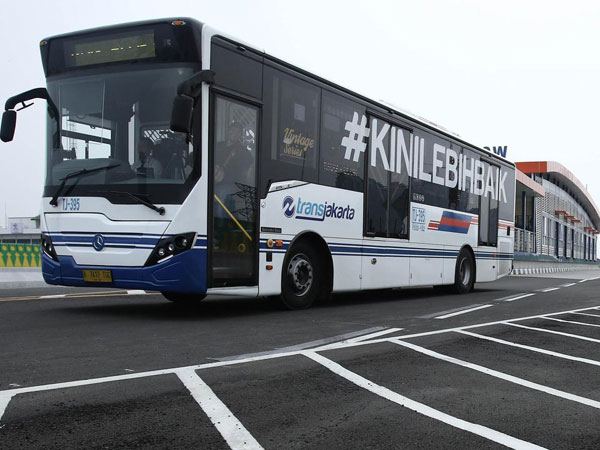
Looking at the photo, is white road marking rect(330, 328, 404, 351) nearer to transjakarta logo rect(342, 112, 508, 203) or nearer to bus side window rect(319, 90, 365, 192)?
bus side window rect(319, 90, 365, 192)

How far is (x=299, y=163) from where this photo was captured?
357 inches

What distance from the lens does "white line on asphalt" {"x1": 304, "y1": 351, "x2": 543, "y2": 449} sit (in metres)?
3.20

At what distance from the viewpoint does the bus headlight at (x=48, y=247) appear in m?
7.85

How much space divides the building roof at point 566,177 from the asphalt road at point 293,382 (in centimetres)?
6231

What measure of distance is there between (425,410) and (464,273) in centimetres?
1129

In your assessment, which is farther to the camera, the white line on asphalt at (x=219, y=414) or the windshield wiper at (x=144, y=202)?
the windshield wiper at (x=144, y=202)

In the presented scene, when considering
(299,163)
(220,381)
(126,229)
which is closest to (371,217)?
(299,163)

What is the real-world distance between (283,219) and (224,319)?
162 centimetres

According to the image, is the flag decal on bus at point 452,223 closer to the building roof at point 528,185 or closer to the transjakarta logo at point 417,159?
the transjakarta logo at point 417,159

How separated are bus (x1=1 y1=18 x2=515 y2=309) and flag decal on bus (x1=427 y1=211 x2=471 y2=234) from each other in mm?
3727

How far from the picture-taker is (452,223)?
13.7 metres

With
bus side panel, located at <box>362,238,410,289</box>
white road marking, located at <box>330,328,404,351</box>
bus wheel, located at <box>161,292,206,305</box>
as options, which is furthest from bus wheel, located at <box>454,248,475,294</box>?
white road marking, located at <box>330,328,404,351</box>

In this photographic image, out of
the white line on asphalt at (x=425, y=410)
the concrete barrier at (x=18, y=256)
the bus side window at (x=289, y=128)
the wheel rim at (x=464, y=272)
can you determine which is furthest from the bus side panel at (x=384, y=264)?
the concrete barrier at (x=18, y=256)

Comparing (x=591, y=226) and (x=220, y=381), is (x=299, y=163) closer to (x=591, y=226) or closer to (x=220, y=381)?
(x=220, y=381)
